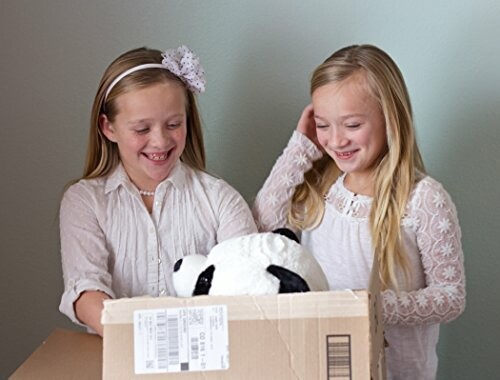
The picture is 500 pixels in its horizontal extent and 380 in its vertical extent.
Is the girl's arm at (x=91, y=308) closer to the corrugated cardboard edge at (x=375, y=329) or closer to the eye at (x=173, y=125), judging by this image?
the eye at (x=173, y=125)

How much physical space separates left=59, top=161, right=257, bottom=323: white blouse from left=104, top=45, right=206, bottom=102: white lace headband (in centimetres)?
14

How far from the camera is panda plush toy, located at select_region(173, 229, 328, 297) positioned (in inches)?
39.3

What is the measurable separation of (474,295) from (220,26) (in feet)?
2.35

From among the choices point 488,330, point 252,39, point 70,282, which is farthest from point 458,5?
point 70,282

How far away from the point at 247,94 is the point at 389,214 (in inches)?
16.2

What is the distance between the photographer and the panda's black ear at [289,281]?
0.99m

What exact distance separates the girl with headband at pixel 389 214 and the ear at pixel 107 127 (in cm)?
35

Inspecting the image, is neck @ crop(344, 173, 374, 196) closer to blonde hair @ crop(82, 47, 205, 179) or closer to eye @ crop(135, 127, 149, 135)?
blonde hair @ crop(82, 47, 205, 179)

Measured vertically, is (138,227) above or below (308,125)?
below

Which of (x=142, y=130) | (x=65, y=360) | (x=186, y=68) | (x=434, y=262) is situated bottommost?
(x=65, y=360)

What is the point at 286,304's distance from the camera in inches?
35.9

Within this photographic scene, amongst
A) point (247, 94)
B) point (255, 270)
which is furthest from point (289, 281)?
point (247, 94)

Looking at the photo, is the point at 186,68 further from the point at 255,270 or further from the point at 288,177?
the point at 255,270

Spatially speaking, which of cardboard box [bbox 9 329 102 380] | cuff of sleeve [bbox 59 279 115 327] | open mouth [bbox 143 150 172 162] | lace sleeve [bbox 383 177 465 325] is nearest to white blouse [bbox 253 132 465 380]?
lace sleeve [bbox 383 177 465 325]
